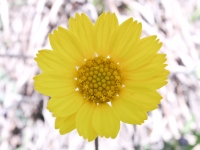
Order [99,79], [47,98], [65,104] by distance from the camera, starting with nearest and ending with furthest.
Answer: [65,104] → [99,79] → [47,98]

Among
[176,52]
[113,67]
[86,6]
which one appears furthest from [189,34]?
[113,67]

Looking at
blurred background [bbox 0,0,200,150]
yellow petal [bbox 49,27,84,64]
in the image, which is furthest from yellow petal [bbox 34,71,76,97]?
blurred background [bbox 0,0,200,150]

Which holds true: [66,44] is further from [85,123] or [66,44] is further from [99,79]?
[85,123]

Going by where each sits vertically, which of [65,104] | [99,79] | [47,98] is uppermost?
[47,98]

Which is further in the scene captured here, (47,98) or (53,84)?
(47,98)

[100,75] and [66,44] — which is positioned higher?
[66,44]

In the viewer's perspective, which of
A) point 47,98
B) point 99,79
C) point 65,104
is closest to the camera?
point 65,104

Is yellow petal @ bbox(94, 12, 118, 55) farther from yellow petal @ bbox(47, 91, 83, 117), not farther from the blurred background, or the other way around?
the blurred background

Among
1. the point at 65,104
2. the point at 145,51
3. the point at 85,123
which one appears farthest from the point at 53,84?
the point at 145,51
